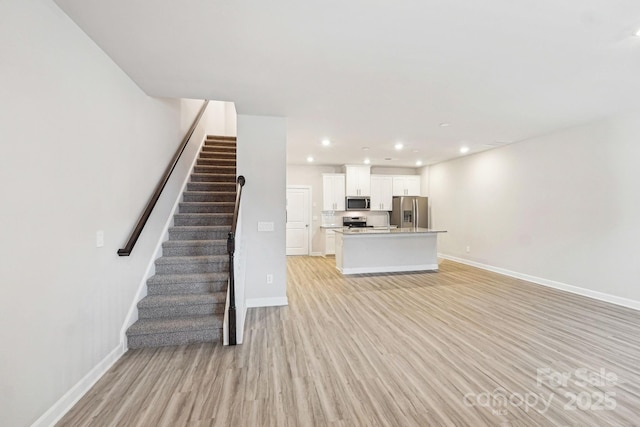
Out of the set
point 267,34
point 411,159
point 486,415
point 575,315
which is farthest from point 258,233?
point 411,159

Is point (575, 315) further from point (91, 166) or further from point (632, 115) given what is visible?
point (91, 166)

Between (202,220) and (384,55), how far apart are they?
10.6 feet

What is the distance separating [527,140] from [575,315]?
335 centimetres

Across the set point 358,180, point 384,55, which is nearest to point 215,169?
point 384,55

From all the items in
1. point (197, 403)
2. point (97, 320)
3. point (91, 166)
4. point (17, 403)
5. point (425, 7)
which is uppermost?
point (425, 7)

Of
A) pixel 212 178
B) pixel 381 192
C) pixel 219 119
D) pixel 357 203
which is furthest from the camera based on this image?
pixel 381 192

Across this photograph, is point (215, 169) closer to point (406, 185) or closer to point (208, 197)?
point (208, 197)

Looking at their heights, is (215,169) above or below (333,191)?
above

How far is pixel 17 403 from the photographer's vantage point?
1.51 m

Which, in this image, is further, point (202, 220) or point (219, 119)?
point (219, 119)

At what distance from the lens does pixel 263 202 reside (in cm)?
396

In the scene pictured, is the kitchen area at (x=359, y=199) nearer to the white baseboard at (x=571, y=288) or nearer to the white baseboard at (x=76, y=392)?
the white baseboard at (x=571, y=288)

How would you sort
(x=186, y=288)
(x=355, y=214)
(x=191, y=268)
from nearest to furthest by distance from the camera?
(x=186, y=288) → (x=191, y=268) → (x=355, y=214)

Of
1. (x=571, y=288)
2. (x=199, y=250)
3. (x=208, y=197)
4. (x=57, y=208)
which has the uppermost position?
(x=208, y=197)
